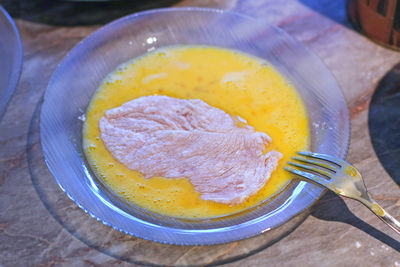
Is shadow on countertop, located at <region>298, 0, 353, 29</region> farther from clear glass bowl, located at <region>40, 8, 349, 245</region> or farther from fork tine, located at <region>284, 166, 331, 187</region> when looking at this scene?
fork tine, located at <region>284, 166, 331, 187</region>

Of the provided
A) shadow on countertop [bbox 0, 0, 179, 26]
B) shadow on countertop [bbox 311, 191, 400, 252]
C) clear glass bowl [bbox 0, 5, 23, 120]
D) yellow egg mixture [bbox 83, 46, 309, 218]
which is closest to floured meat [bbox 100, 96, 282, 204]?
yellow egg mixture [bbox 83, 46, 309, 218]

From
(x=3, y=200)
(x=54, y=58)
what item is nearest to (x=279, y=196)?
(x=3, y=200)

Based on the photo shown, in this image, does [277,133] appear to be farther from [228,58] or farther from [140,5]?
[140,5]

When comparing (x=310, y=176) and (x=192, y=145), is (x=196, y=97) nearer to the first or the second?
(x=192, y=145)

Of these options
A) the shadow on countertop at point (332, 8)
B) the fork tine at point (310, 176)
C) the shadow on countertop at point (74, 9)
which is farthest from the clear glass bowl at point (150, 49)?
the shadow on countertop at point (332, 8)

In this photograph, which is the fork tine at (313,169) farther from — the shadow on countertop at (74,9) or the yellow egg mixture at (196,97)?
the shadow on countertop at (74,9)
